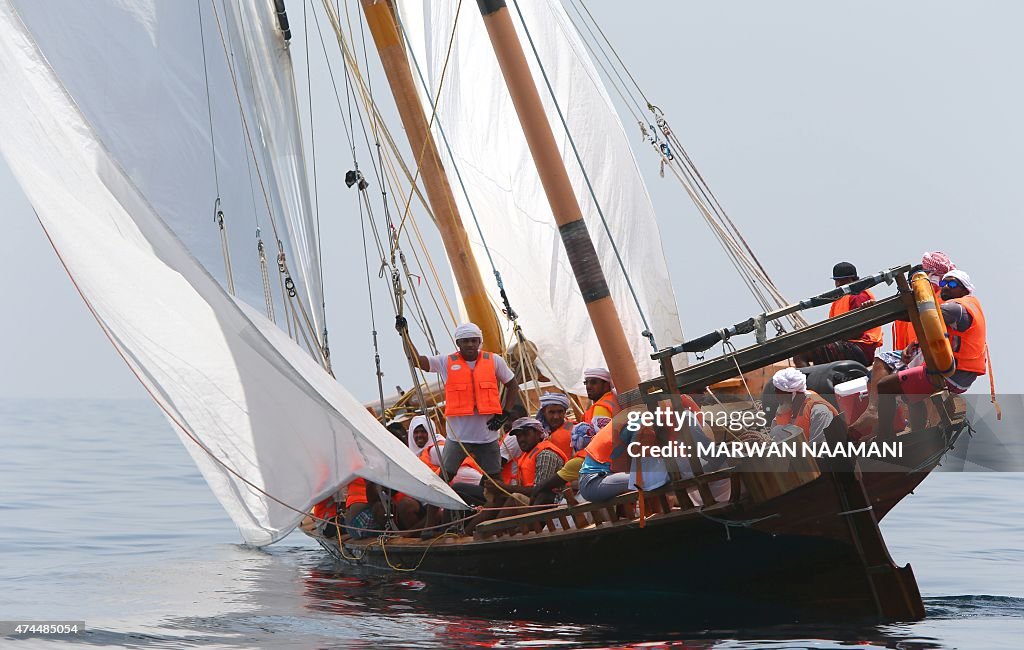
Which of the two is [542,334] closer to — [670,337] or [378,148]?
[670,337]

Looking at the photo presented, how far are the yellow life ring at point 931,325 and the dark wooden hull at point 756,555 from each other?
3.08ft

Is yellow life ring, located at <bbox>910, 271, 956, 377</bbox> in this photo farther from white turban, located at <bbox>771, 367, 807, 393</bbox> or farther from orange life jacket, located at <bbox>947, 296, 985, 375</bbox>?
white turban, located at <bbox>771, 367, 807, 393</bbox>

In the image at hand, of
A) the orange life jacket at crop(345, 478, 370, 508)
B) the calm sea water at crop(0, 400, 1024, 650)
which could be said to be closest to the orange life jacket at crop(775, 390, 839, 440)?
the calm sea water at crop(0, 400, 1024, 650)

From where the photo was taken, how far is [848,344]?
11766 mm

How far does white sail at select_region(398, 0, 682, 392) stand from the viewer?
1566 cm

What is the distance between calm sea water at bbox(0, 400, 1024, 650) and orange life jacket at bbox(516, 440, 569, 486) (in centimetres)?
106

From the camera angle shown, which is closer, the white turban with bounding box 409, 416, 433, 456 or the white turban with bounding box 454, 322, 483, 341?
the white turban with bounding box 454, 322, 483, 341

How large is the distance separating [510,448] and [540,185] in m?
5.03

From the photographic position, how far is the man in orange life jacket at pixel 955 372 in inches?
380

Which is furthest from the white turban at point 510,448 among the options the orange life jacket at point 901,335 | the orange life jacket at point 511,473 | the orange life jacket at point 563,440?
the orange life jacket at point 901,335

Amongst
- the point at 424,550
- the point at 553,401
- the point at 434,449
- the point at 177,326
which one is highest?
the point at 177,326

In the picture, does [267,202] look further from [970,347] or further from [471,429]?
[970,347]

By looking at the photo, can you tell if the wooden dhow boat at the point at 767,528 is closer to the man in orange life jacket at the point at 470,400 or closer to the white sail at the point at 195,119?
the man in orange life jacket at the point at 470,400

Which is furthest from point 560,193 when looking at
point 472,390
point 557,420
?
point 557,420
